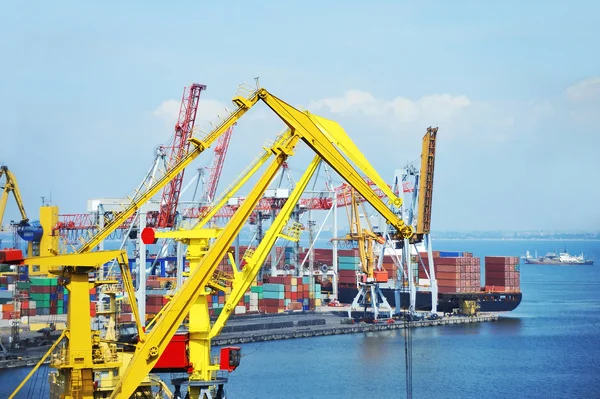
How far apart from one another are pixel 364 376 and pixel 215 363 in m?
27.7

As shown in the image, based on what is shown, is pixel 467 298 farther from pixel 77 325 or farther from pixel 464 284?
pixel 77 325

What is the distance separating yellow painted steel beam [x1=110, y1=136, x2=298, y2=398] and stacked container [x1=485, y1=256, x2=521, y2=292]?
7227 centimetres

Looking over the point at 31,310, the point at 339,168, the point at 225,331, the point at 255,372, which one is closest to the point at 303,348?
the point at 225,331

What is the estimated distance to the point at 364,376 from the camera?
58.9 meters

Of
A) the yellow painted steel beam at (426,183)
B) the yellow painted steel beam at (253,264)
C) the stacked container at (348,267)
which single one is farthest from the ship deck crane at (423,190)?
the yellow painted steel beam at (253,264)

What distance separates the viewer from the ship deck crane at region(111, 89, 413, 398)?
26.2 m

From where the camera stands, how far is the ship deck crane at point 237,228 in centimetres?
2616

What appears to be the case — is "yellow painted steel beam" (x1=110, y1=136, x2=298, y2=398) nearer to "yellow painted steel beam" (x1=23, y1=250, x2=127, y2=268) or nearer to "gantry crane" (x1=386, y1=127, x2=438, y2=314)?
"yellow painted steel beam" (x1=23, y1=250, x2=127, y2=268)

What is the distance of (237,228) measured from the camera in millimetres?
30062

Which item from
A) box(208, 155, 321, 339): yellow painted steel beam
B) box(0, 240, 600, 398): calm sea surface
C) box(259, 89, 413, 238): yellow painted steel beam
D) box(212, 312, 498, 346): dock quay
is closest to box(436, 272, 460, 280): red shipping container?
box(212, 312, 498, 346): dock quay

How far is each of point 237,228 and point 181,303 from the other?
339 cm

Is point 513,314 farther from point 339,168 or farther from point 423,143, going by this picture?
point 339,168

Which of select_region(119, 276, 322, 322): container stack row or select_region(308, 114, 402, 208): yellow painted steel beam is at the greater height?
select_region(308, 114, 402, 208): yellow painted steel beam

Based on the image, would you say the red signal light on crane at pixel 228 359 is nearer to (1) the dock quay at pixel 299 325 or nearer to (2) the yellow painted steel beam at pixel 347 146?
(2) the yellow painted steel beam at pixel 347 146
